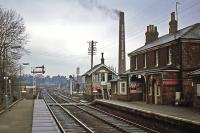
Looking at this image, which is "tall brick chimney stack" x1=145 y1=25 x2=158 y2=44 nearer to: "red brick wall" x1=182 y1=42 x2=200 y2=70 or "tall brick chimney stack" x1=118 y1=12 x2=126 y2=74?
"red brick wall" x1=182 y1=42 x2=200 y2=70

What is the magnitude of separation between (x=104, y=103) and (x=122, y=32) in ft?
87.3

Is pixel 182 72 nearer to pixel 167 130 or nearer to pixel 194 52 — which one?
pixel 194 52

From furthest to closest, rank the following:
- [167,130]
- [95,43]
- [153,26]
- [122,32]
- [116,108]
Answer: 1. [95,43]
2. [122,32]
3. [153,26]
4. [116,108]
5. [167,130]

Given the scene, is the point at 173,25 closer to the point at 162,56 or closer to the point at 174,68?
the point at 162,56

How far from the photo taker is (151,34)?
159ft

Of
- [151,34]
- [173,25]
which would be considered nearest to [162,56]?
[173,25]

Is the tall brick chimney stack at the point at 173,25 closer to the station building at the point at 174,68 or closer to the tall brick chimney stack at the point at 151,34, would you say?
the station building at the point at 174,68

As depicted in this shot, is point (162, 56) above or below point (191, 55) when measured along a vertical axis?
above

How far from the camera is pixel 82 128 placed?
22281 millimetres

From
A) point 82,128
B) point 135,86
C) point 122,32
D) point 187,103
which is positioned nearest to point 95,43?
point 122,32

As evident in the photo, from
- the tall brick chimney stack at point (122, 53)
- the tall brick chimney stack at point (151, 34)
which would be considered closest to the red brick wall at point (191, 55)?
the tall brick chimney stack at point (151, 34)

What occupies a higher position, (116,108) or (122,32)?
(122,32)

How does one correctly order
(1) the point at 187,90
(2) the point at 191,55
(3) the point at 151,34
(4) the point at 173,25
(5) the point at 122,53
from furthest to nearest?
(5) the point at 122,53 < (3) the point at 151,34 < (4) the point at 173,25 < (2) the point at 191,55 < (1) the point at 187,90

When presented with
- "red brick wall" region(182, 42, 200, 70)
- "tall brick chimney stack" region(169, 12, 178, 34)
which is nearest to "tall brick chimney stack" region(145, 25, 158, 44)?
"tall brick chimney stack" region(169, 12, 178, 34)
